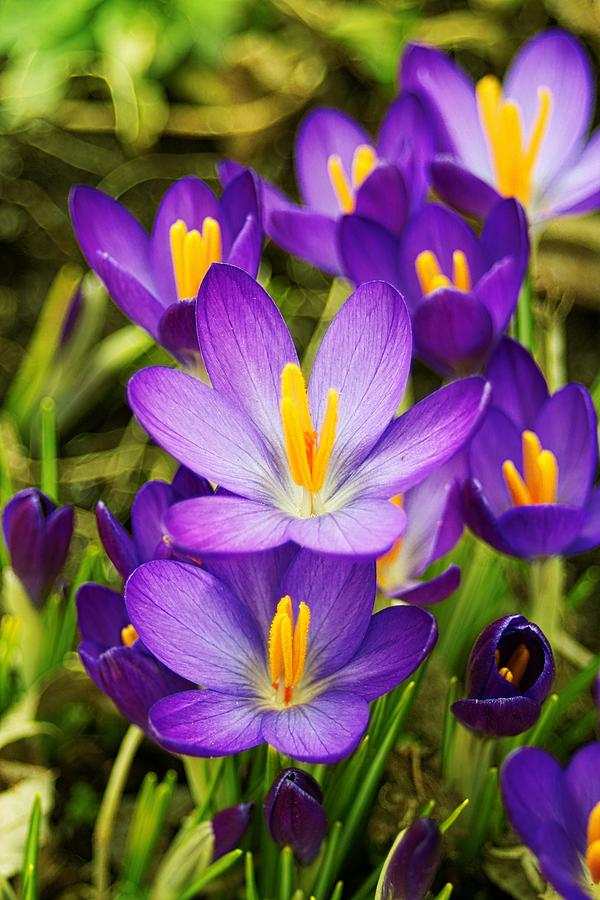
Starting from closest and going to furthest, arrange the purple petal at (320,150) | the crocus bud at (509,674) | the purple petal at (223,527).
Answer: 1. the purple petal at (223,527)
2. the crocus bud at (509,674)
3. the purple petal at (320,150)

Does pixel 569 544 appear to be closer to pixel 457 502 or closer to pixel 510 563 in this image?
pixel 457 502

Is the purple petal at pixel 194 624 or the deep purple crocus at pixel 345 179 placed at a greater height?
the deep purple crocus at pixel 345 179

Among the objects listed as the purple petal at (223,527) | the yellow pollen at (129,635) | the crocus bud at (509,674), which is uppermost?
the purple petal at (223,527)

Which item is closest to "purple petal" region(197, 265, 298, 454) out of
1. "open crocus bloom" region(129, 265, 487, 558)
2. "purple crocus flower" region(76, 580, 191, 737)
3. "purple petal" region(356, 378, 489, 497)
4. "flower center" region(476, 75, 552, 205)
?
"open crocus bloom" region(129, 265, 487, 558)

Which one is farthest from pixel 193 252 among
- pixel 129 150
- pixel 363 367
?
pixel 129 150

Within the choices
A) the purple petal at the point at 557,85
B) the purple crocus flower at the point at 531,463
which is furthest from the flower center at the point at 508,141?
the purple crocus flower at the point at 531,463

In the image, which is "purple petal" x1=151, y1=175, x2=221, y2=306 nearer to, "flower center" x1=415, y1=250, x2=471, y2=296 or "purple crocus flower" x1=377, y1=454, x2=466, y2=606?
"flower center" x1=415, y1=250, x2=471, y2=296

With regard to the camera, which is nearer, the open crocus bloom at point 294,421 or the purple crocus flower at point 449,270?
the open crocus bloom at point 294,421

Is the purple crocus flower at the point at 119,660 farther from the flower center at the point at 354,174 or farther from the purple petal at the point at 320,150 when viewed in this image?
the purple petal at the point at 320,150
